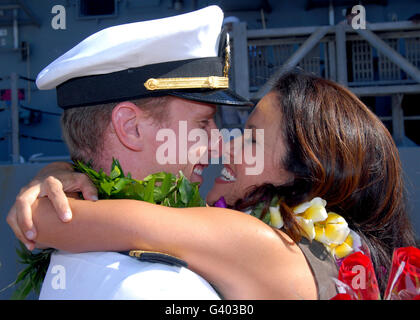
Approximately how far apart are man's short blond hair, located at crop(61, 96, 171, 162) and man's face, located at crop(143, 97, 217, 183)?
3 centimetres

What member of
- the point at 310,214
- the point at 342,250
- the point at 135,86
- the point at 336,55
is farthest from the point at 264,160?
the point at 336,55

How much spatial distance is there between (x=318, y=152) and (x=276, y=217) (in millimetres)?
255

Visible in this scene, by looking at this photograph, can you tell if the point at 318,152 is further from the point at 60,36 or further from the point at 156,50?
the point at 60,36

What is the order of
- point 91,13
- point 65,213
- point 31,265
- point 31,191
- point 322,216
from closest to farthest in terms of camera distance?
point 65,213, point 31,191, point 322,216, point 31,265, point 91,13

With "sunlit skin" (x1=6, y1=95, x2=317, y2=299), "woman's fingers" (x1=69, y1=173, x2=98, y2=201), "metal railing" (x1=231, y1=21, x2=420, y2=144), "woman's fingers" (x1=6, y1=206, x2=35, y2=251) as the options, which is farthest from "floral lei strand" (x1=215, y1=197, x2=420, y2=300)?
"metal railing" (x1=231, y1=21, x2=420, y2=144)

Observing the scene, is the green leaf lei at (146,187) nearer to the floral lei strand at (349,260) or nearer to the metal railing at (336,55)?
the floral lei strand at (349,260)

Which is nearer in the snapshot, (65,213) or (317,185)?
(65,213)

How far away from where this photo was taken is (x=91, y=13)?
25.3 ft

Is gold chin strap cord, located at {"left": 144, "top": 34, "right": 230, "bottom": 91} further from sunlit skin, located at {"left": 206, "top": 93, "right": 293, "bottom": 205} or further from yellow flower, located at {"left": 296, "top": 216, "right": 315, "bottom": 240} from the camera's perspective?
yellow flower, located at {"left": 296, "top": 216, "right": 315, "bottom": 240}

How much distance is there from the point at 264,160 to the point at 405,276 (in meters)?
0.59

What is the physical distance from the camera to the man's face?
1413 millimetres

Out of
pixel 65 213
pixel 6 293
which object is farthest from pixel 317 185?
pixel 6 293

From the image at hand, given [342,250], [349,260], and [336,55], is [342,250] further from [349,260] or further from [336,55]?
[336,55]

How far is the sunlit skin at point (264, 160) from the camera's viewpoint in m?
1.57
